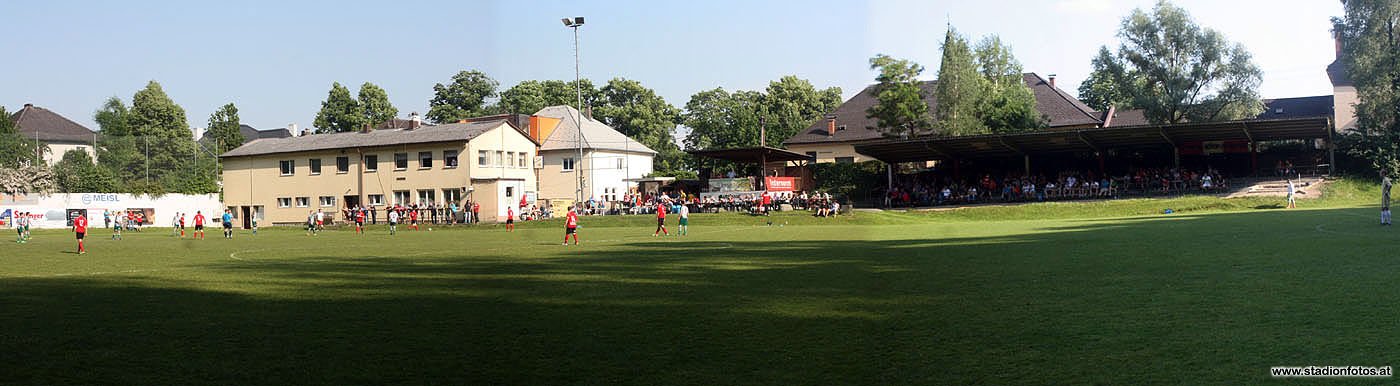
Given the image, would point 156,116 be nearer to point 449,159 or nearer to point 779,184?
point 449,159

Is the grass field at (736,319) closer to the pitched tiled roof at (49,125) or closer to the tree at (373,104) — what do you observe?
the pitched tiled roof at (49,125)

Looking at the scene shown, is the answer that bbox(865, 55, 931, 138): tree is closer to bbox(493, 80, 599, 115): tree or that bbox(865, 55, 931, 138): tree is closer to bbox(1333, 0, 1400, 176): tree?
bbox(1333, 0, 1400, 176): tree

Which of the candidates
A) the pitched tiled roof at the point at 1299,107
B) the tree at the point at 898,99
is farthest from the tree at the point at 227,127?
the pitched tiled roof at the point at 1299,107

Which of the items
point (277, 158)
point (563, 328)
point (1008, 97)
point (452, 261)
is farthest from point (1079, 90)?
point (563, 328)

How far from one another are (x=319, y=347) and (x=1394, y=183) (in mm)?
54657

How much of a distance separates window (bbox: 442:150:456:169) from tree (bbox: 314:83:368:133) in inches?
1721

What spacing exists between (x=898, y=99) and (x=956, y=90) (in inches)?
158

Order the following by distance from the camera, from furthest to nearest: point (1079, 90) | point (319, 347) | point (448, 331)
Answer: point (1079, 90), point (448, 331), point (319, 347)

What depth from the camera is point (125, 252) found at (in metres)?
26.1

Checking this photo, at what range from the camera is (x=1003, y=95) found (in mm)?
71688

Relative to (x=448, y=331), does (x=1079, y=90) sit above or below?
above

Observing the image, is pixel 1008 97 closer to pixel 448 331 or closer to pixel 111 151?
pixel 111 151

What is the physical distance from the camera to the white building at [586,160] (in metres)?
67.4

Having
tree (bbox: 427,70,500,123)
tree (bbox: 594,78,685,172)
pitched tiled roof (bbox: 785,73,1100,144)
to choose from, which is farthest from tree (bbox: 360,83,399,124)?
pitched tiled roof (bbox: 785,73,1100,144)
